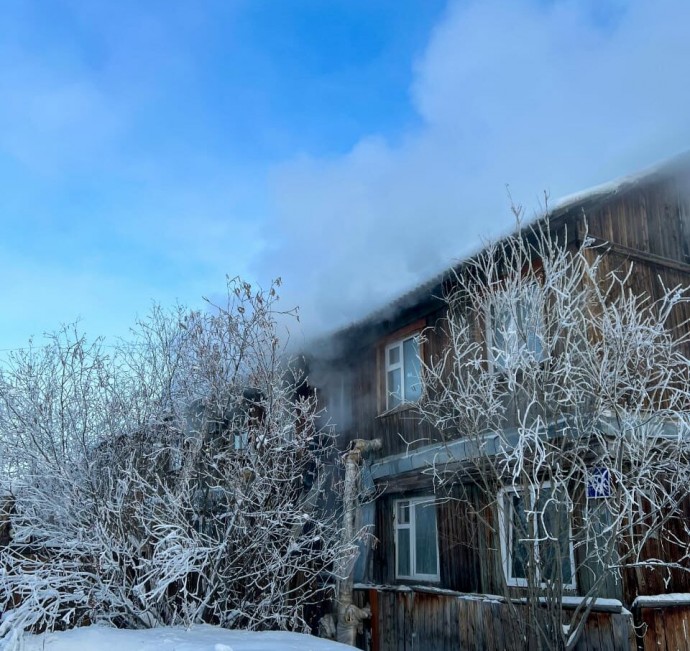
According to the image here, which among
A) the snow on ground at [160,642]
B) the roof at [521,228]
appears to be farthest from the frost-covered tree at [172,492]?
the roof at [521,228]

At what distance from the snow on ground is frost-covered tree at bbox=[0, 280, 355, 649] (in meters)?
0.91

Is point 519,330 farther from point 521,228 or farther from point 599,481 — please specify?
point 521,228

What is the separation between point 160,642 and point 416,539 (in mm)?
7018

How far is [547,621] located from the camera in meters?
6.78

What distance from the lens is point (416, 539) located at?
1215cm

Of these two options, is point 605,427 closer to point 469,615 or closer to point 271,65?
point 469,615

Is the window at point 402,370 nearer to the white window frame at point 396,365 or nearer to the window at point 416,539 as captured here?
the white window frame at point 396,365

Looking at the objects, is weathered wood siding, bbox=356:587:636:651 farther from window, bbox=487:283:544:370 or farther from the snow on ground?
window, bbox=487:283:544:370

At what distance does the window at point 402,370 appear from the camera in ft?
41.8

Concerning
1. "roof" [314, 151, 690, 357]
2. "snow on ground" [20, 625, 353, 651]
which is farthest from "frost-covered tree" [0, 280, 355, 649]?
"roof" [314, 151, 690, 357]

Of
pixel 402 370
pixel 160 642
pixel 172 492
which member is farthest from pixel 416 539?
pixel 160 642

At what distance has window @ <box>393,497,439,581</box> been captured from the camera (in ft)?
38.5

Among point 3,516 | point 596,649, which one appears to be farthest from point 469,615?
point 3,516

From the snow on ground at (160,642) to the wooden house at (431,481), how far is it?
7.87 ft
